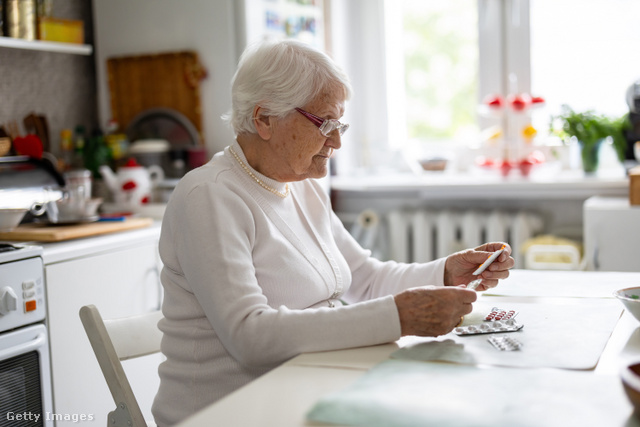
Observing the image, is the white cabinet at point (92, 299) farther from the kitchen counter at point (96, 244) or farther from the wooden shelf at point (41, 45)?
the wooden shelf at point (41, 45)

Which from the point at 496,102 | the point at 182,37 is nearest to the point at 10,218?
the point at 182,37

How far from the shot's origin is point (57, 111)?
300 centimetres

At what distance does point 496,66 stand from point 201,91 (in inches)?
51.4

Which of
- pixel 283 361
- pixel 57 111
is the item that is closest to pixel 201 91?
pixel 57 111

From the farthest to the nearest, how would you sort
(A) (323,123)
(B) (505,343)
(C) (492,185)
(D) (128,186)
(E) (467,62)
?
(E) (467,62) < (C) (492,185) < (D) (128,186) < (A) (323,123) < (B) (505,343)

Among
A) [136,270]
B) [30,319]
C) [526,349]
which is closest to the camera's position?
[526,349]

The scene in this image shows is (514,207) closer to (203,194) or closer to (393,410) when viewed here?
(203,194)

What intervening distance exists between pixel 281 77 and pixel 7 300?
1.01 metres

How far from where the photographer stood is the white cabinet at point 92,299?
2.08 meters

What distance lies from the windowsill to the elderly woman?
140cm

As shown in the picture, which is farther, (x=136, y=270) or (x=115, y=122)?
(x=115, y=122)

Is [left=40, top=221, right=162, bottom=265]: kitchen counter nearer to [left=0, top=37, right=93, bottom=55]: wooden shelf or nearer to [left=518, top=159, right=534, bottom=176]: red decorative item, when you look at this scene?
[left=0, top=37, right=93, bottom=55]: wooden shelf

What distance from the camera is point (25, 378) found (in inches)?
77.4

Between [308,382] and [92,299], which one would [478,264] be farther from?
[92,299]
